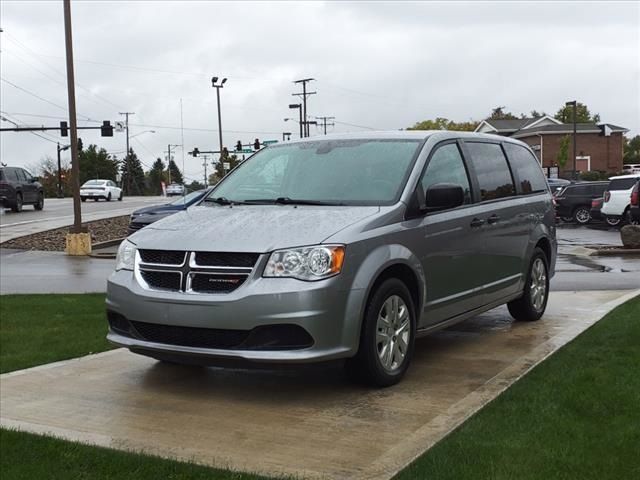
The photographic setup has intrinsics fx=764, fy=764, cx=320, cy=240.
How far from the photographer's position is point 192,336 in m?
4.93

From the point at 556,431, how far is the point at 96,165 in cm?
12002

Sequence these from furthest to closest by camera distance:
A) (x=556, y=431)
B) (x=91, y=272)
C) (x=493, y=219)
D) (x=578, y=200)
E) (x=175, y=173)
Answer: (x=175, y=173)
(x=578, y=200)
(x=91, y=272)
(x=493, y=219)
(x=556, y=431)

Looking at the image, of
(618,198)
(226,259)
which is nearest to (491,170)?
(226,259)

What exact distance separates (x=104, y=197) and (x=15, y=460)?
4774 centimetres

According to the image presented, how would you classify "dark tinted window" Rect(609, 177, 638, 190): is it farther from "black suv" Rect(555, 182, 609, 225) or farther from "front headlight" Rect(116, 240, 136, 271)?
"front headlight" Rect(116, 240, 136, 271)

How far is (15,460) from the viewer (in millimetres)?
4121

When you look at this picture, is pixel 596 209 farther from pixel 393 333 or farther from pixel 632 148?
pixel 632 148

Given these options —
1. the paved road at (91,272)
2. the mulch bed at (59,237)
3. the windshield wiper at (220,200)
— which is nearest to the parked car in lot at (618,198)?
the paved road at (91,272)

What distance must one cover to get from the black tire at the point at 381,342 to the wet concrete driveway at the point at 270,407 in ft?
0.38

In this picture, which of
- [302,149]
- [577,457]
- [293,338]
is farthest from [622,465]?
[302,149]

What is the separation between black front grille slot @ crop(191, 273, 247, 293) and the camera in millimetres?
4801

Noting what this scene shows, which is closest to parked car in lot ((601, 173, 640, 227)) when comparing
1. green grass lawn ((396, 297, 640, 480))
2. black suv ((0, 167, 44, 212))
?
green grass lawn ((396, 297, 640, 480))

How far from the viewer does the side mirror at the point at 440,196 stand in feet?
18.6

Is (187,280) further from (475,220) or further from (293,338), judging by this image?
(475,220)
